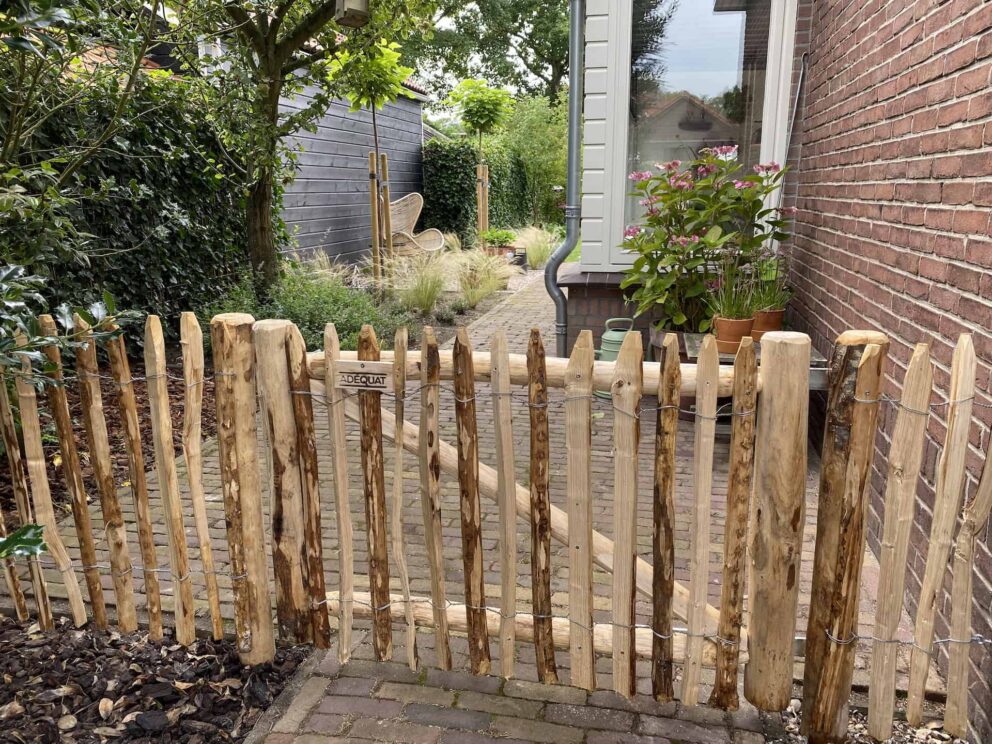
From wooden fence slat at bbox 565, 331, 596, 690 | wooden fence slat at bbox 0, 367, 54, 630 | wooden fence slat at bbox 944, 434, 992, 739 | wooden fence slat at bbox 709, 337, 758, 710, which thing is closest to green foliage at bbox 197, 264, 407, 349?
wooden fence slat at bbox 0, 367, 54, 630

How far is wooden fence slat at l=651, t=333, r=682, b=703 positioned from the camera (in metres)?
2.10

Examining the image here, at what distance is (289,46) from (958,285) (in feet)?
19.2

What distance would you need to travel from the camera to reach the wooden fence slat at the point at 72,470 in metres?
2.61

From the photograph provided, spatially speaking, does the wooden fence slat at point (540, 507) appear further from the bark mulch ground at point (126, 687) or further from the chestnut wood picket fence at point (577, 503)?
the bark mulch ground at point (126, 687)

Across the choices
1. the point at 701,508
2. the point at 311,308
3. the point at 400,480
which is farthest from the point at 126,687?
the point at 311,308

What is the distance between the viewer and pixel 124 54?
15.8ft

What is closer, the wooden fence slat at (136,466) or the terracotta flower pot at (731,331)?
the wooden fence slat at (136,466)

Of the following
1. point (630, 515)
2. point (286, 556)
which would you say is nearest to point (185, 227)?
point (286, 556)

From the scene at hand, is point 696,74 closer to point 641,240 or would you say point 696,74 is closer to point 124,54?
point 641,240

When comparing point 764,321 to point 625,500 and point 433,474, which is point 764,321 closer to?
point 625,500

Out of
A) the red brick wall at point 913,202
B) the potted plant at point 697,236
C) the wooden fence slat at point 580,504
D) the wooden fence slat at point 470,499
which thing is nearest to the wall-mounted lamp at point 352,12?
the potted plant at point 697,236

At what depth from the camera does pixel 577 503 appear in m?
2.29

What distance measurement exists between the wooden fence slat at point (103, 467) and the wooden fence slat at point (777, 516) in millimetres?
2077

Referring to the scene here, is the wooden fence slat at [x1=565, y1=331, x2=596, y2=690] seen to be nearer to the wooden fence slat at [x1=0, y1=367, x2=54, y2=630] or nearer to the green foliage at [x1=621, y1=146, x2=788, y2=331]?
the wooden fence slat at [x1=0, y1=367, x2=54, y2=630]
